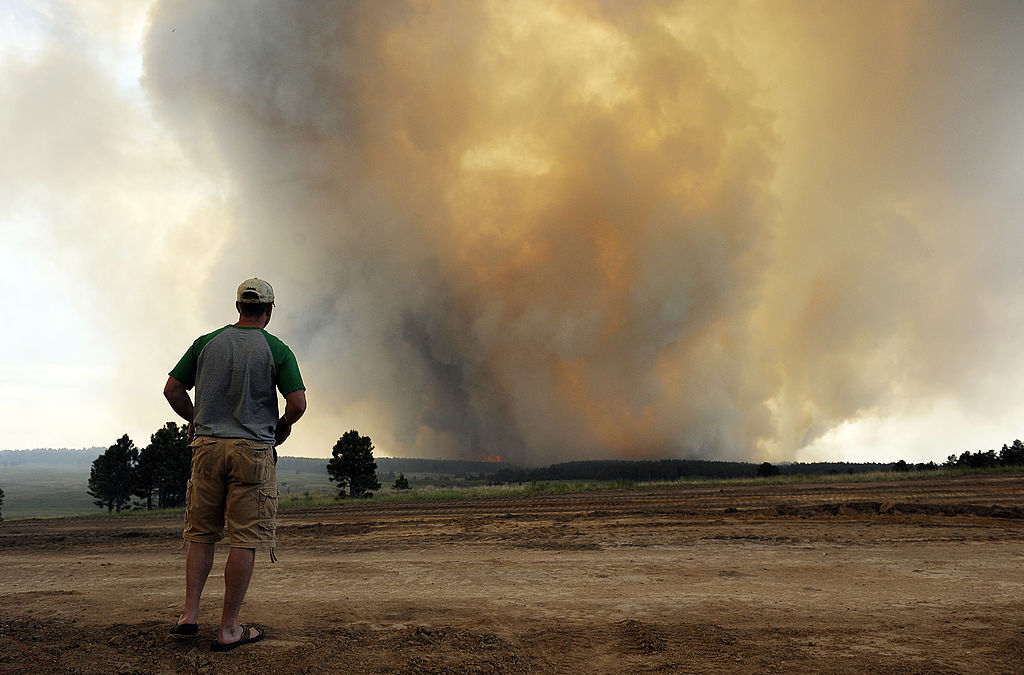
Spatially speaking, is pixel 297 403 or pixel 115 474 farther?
pixel 115 474

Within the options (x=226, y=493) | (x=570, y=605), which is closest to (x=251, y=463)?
(x=226, y=493)

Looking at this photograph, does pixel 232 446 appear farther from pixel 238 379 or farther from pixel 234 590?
pixel 234 590

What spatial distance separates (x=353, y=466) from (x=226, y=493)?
43.9 m

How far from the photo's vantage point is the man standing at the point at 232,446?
361 centimetres

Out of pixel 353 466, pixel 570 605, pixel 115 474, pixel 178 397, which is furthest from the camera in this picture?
pixel 115 474

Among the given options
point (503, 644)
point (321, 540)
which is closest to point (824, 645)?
point (503, 644)

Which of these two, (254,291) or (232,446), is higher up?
(254,291)

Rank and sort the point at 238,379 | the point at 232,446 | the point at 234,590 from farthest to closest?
the point at 238,379 → the point at 232,446 → the point at 234,590

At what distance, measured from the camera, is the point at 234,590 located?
3.52 meters

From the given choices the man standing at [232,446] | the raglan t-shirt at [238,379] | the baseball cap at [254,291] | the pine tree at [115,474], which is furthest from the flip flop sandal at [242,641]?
the pine tree at [115,474]

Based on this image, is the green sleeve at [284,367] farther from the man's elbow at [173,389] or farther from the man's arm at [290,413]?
the man's elbow at [173,389]

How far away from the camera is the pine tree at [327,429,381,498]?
1767 inches

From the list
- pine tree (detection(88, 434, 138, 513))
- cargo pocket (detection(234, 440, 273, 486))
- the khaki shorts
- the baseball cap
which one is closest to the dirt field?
the khaki shorts

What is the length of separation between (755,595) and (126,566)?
8653mm
